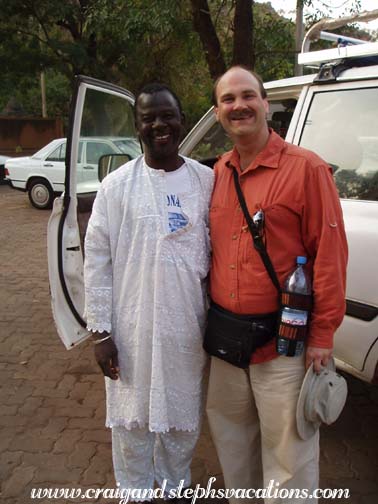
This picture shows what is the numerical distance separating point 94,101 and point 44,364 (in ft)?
6.76

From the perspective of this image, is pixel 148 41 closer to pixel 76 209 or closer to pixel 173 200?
pixel 76 209

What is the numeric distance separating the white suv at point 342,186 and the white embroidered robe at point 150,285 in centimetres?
82

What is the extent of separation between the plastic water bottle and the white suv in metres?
0.67

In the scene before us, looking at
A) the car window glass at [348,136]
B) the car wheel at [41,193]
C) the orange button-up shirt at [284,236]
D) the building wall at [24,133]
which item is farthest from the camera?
the building wall at [24,133]

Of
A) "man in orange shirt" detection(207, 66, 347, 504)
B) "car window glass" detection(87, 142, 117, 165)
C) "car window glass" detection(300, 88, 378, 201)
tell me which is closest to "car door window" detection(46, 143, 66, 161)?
"car window glass" detection(87, 142, 117, 165)

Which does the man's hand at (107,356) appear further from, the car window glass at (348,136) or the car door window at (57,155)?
the car door window at (57,155)

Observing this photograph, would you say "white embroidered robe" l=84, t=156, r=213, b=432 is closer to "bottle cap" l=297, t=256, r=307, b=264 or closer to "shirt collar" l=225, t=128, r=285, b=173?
"shirt collar" l=225, t=128, r=285, b=173

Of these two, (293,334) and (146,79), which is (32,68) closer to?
(146,79)

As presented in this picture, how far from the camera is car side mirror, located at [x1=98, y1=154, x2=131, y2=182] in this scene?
136 inches

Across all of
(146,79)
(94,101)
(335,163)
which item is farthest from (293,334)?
(146,79)

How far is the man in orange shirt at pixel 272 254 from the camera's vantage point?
175 centimetres

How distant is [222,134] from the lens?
12.3 feet

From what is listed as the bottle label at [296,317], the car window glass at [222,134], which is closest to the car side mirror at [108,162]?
the car window glass at [222,134]

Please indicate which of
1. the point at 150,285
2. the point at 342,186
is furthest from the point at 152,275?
the point at 342,186
